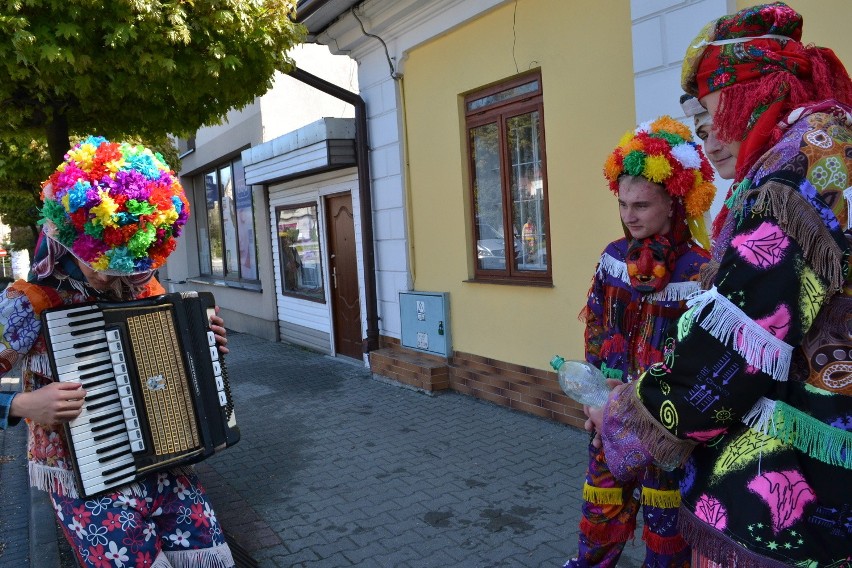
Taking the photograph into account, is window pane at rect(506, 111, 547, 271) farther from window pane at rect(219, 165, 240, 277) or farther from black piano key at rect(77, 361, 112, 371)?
window pane at rect(219, 165, 240, 277)

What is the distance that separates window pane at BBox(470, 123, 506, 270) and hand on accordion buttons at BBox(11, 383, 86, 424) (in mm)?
4484

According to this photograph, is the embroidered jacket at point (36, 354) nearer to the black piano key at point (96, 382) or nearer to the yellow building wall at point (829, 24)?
the black piano key at point (96, 382)

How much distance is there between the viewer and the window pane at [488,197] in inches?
250

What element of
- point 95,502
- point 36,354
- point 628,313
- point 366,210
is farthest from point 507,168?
point 95,502

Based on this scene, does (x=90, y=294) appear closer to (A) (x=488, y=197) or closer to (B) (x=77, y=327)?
(B) (x=77, y=327)

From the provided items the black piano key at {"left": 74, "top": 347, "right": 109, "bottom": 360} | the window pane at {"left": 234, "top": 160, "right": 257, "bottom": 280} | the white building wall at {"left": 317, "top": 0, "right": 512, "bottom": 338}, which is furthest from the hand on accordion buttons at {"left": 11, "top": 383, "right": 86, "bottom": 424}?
the window pane at {"left": 234, "top": 160, "right": 257, "bottom": 280}

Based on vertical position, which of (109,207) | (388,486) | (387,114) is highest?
(387,114)

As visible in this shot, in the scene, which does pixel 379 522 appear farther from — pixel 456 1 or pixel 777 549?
pixel 456 1

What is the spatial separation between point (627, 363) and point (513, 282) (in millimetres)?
3400

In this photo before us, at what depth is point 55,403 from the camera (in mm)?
2227

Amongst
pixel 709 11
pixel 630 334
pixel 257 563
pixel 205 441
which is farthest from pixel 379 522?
pixel 709 11

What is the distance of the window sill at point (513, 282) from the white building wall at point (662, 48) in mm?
1561

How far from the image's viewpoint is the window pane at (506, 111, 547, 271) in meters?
5.85

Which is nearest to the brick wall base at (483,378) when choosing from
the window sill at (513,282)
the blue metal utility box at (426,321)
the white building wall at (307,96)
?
the blue metal utility box at (426,321)
